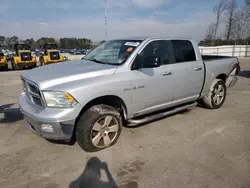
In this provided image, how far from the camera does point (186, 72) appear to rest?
171 inches

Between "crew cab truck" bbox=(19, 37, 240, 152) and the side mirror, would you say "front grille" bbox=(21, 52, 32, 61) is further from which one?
the side mirror

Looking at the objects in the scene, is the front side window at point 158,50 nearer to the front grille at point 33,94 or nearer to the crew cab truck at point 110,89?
the crew cab truck at point 110,89

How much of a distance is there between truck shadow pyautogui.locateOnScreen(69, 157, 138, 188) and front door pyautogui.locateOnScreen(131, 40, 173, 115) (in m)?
1.17

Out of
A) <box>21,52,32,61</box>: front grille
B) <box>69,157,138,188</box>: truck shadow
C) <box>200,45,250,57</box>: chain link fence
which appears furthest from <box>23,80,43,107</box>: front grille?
<box>200,45,250,57</box>: chain link fence

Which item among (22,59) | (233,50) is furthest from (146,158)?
(233,50)

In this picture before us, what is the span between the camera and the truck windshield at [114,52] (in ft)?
12.2

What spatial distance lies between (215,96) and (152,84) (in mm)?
2457

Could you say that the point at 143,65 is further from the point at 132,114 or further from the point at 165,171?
the point at 165,171

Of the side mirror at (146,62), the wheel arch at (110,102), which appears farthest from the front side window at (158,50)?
the wheel arch at (110,102)

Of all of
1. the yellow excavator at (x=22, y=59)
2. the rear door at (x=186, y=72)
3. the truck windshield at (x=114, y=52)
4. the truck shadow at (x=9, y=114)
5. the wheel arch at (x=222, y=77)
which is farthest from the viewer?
the yellow excavator at (x=22, y=59)

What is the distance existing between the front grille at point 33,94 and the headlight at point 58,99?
6.0 inches

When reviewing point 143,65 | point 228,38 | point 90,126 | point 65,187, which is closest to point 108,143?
point 90,126

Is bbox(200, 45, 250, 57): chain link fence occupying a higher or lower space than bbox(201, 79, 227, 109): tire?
higher

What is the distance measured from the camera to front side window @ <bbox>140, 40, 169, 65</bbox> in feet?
12.7
